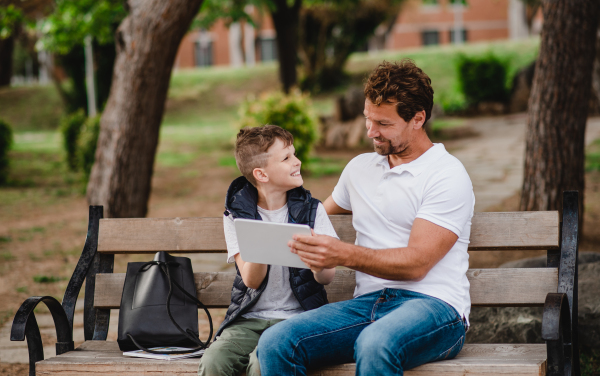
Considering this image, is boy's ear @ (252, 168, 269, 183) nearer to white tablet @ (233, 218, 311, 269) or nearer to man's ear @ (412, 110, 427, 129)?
white tablet @ (233, 218, 311, 269)

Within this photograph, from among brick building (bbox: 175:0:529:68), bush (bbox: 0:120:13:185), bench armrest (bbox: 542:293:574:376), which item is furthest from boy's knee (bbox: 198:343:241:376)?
brick building (bbox: 175:0:529:68)

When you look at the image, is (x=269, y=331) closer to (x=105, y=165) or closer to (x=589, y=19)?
(x=589, y=19)

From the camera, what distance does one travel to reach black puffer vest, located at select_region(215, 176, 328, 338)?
8.98 ft

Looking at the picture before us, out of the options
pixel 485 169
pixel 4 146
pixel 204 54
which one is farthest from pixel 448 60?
pixel 204 54

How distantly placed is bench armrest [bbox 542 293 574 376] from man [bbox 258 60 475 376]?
36cm

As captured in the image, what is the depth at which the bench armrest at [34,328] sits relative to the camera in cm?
259

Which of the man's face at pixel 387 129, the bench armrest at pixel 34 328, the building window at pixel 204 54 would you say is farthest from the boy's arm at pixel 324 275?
the building window at pixel 204 54

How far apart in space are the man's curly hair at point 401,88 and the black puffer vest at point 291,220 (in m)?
0.52

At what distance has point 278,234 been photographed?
2.34 meters

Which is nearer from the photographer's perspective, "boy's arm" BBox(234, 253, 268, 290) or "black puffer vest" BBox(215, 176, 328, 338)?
"boy's arm" BBox(234, 253, 268, 290)

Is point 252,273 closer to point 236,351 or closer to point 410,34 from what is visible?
point 236,351

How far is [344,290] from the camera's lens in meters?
3.09

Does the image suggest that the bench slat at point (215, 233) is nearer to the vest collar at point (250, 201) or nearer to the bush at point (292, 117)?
the vest collar at point (250, 201)

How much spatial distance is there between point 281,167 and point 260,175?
0.10 m
